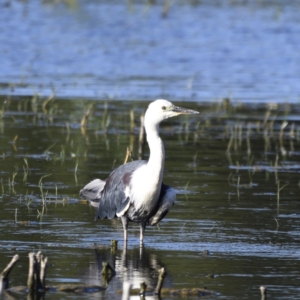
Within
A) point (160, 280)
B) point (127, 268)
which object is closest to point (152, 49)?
point (127, 268)

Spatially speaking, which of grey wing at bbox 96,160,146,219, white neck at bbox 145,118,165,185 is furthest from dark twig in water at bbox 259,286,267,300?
grey wing at bbox 96,160,146,219

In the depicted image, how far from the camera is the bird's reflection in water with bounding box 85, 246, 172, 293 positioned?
288 inches

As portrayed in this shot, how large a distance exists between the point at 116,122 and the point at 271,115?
3.01 metres

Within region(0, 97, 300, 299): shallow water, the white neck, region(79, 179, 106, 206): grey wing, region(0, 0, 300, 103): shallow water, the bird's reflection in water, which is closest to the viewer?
the bird's reflection in water

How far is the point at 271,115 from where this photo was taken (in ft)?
55.8

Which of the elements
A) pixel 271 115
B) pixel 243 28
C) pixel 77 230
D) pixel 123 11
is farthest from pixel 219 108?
pixel 123 11

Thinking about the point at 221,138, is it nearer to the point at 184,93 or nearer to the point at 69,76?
the point at 184,93

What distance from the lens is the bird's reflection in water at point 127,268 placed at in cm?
732

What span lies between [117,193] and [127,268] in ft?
3.33

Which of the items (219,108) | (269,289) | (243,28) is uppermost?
(243,28)

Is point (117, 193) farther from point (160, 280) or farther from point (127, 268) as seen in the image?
point (160, 280)

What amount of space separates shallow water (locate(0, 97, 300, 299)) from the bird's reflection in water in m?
0.01

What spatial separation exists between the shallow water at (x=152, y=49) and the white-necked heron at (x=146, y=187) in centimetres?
817

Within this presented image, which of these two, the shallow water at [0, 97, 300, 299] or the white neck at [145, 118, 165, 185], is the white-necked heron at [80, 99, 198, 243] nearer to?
the white neck at [145, 118, 165, 185]
